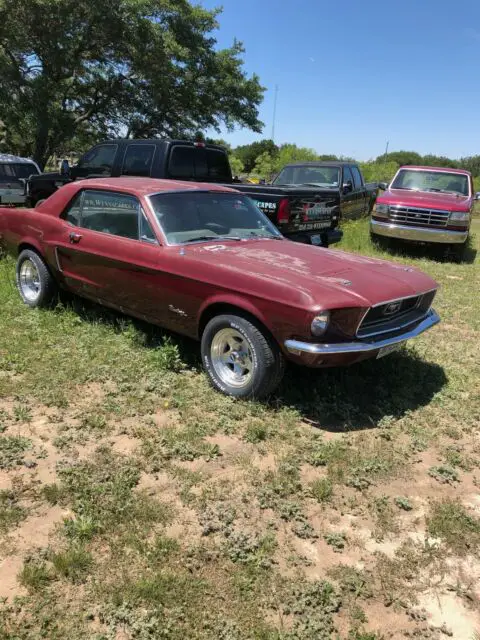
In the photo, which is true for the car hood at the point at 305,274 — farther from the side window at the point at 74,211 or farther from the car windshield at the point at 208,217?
the side window at the point at 74,211

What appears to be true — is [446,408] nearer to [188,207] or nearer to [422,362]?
[422,362]

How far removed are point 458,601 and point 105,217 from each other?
4240 mm

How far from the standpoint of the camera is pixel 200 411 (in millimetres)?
3902

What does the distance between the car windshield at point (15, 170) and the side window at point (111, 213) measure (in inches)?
396

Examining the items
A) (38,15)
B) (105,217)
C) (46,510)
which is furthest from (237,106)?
(46,510)

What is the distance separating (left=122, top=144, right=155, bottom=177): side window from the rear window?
423 millimetres

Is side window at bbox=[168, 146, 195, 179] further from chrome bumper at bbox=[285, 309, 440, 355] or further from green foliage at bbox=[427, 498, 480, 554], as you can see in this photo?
green foliage at bbox=[427, 498, 480, 554]

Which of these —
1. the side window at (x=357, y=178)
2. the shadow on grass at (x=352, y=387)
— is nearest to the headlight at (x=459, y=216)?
the side window at (x=357, y=178)

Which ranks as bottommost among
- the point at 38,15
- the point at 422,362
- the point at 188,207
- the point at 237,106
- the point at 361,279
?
the point at 422,362

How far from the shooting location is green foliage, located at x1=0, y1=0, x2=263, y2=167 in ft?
61.4

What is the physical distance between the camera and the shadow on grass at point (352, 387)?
3.97 m

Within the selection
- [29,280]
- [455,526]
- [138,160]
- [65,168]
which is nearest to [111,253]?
[29,280]

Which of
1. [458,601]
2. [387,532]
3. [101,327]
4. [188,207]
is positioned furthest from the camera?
[101,327]

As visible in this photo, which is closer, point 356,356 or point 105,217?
point 356,356
